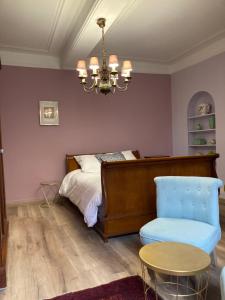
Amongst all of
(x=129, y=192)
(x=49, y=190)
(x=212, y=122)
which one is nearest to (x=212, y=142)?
(x=212, y=122)

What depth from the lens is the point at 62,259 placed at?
8.17 feet

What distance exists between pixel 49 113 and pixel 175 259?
12.9 feet

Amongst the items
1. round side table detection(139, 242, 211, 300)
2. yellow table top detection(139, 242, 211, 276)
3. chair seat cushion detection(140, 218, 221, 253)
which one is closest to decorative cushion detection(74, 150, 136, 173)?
chair seat cushion detection(140, 218, 221, 253)

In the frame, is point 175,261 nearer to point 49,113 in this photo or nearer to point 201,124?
point 49,113

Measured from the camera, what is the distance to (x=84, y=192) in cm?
337

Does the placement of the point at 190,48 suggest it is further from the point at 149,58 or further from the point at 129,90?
the point at 129,90

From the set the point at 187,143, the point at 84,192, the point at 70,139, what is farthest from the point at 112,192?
the point at 187,143

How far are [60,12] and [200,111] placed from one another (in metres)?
3.20

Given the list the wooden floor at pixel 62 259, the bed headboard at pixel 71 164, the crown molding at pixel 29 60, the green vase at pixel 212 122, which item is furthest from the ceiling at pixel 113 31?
the wooden floor at pixel 62 259

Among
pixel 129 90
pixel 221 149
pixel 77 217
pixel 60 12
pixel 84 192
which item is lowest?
pixel 77 217

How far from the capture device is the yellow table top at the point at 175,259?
1402mm

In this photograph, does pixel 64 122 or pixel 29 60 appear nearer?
pixel 29 60

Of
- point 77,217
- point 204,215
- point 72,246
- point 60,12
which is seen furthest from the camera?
point 77,217

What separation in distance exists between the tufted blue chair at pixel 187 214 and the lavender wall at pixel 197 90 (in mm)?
2458
